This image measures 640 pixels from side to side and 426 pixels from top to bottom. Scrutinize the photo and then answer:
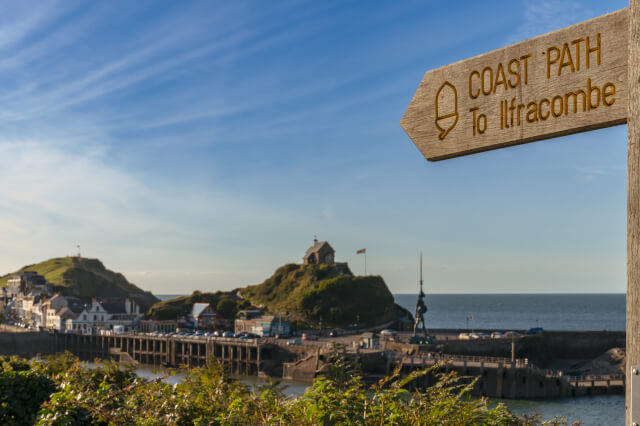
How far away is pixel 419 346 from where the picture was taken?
6506cm

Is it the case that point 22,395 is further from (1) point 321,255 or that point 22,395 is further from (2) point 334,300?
(1) point 321,255

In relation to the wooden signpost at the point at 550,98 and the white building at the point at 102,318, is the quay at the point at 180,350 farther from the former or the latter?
the wooden signpost at the point at 550,98

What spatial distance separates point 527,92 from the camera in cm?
283

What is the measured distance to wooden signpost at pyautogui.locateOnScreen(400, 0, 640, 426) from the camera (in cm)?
242

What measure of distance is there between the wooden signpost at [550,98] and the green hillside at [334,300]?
113 meters

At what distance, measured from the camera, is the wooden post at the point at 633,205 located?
2371mm

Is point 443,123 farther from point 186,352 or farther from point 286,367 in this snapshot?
point 186,352

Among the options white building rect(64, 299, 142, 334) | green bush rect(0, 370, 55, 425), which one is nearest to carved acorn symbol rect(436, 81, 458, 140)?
green bush rect(0, 370, 55, 425)

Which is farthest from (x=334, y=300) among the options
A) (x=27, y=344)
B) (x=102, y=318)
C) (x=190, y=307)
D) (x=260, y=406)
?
(x=260, y=406)

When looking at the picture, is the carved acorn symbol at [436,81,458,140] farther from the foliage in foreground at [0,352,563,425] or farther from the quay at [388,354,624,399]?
the quay at [388,354,624,399]

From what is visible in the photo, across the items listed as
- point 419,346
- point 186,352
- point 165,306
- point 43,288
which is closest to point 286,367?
point 419,346

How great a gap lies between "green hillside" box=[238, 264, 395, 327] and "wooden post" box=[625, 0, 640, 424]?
372ft

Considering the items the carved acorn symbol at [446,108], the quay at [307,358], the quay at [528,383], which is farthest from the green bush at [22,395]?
the quay at [528,383]

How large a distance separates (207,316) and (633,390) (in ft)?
356
